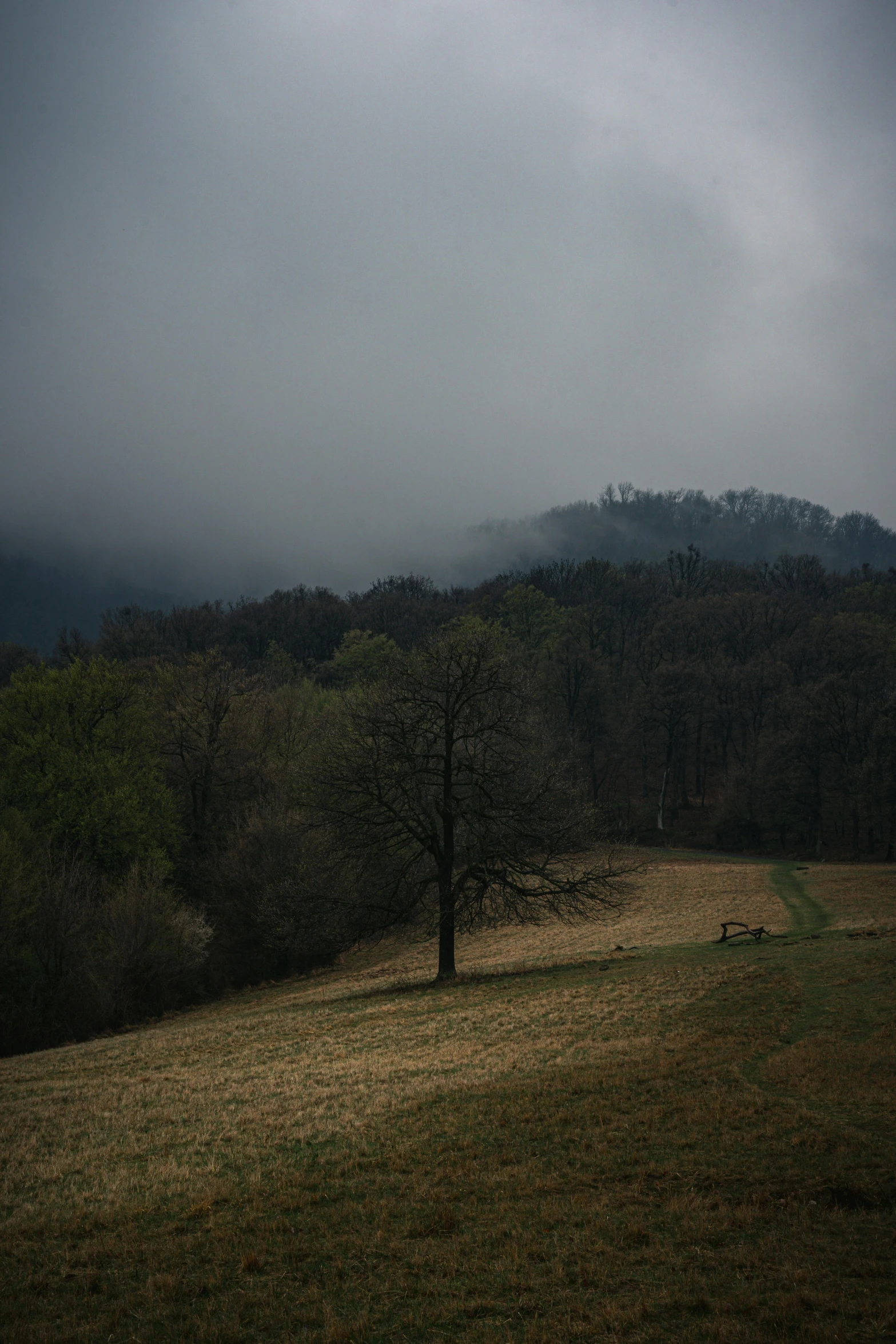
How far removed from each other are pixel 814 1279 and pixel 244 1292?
4955mm

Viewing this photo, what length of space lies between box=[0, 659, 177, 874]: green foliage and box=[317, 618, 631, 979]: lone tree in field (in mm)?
19007

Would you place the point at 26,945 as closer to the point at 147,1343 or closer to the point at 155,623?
the point at 147,1343

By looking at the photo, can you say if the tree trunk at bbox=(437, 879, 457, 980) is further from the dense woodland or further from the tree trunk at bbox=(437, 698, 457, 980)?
the dense woodland

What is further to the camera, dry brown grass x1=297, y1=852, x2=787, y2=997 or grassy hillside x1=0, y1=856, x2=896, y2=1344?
dry brown grass x1=297, y1=852, x2=787, y2=997

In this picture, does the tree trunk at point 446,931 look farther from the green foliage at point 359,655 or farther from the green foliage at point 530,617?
the green foliage at point 530,617

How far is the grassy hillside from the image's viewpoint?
626 cm

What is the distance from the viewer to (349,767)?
946 inches

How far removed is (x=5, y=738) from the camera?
40.7m

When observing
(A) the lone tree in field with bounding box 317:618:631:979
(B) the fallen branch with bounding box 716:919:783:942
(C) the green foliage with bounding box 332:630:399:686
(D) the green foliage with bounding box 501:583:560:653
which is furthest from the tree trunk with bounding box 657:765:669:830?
(A) the lone tree in field with bounding box 317:618:631:979

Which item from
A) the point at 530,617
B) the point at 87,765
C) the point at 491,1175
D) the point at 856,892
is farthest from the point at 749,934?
the point at 530,617

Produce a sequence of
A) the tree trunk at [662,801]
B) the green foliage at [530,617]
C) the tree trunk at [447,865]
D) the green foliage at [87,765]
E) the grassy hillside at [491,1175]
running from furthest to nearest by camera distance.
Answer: the green foliage at [530,617] < the tree trunk at [662,801] < the green foliage at [87,765] < the tree trunk at [447,865] < the grassy hillside at [491,1175]

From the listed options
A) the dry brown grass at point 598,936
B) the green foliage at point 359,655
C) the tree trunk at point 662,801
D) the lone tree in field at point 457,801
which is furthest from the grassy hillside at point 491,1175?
the green foliage at point 359,655

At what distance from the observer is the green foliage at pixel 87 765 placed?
127 feet

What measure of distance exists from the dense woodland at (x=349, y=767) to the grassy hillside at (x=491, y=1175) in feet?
24.5
